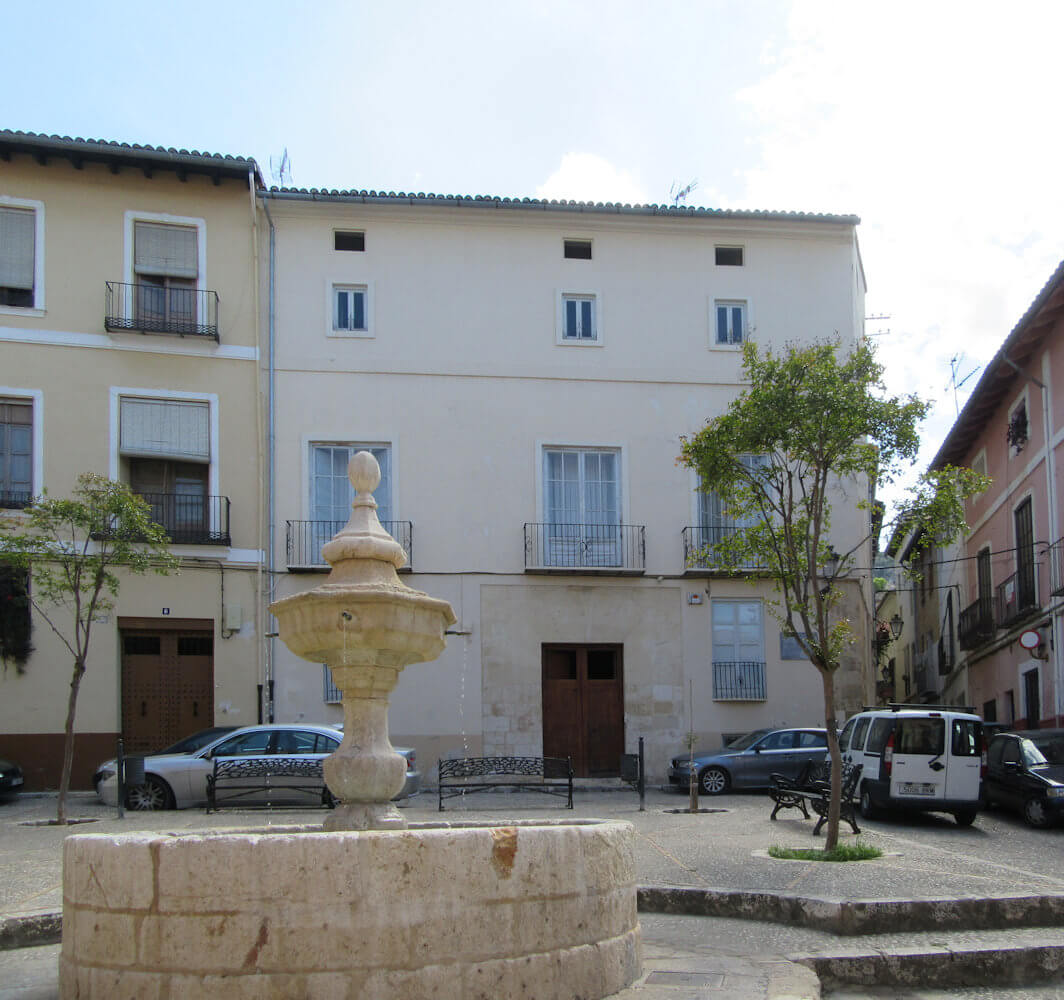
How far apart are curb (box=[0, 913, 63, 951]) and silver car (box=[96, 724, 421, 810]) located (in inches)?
321

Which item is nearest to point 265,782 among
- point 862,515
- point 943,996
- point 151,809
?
point 151,809

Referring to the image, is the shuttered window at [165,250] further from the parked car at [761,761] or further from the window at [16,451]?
the parked car at [761,761]

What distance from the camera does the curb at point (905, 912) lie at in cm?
789

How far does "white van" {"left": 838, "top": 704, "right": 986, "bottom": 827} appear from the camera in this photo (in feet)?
51.2

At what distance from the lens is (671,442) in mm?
23406

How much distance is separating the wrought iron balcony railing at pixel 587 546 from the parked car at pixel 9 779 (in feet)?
30.2

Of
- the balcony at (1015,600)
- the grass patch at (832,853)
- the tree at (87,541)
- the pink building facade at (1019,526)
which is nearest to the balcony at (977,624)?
the pink building facade at (1019,526)

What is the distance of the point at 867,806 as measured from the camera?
16.3 metres

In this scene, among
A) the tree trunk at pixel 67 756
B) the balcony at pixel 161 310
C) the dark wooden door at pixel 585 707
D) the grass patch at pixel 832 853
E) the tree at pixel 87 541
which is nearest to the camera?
the grass patch at pixel 832 853

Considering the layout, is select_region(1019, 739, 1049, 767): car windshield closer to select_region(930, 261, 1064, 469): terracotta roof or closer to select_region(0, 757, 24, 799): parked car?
select_region(930, 261, 1064, 469): terracotta roof

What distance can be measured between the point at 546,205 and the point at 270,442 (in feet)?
22.5

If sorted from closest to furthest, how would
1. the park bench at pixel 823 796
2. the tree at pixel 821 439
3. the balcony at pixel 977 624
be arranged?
the tree at pixel 821 439 → the park bench at pixel 823 796 → the balcony at pixel 977 624

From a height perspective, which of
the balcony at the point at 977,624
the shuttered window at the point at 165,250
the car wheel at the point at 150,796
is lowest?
the car wheel at the point at 150,796

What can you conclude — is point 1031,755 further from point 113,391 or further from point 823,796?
point 113,391
